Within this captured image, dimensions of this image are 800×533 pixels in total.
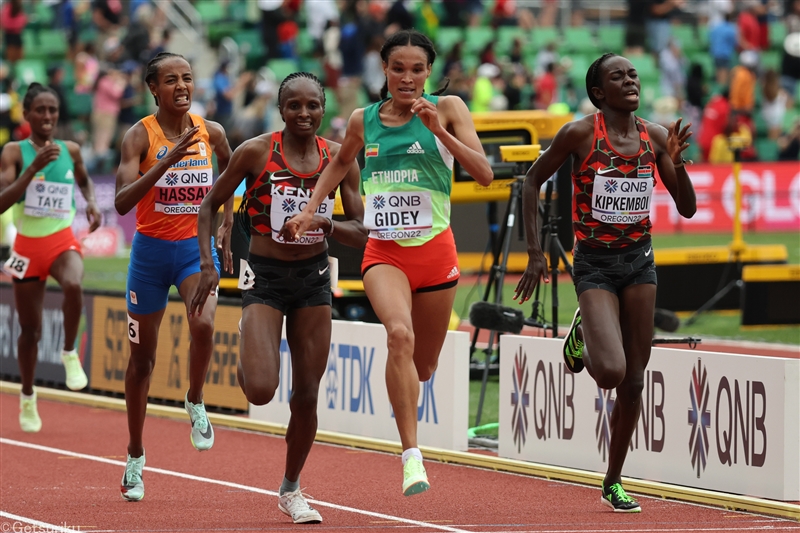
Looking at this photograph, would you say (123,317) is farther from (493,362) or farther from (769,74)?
(769,74)

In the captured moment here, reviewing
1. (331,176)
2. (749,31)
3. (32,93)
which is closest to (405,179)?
(331,176)

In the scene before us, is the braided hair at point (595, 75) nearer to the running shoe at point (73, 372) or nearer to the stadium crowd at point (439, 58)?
the running shoe at point (73, 372)

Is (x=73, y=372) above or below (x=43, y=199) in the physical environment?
below

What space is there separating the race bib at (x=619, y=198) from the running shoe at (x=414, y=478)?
1.73 meters

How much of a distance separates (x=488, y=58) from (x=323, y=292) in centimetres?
2111

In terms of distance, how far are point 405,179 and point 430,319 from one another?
805 mm

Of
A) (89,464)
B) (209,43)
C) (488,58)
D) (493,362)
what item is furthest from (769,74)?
(89,464)

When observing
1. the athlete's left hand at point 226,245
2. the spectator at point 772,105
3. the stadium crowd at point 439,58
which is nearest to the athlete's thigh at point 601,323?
the athlete's left hand at point 226,245

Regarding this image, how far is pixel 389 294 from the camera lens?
23.4 feet

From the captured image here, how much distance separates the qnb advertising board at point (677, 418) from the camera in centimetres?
766

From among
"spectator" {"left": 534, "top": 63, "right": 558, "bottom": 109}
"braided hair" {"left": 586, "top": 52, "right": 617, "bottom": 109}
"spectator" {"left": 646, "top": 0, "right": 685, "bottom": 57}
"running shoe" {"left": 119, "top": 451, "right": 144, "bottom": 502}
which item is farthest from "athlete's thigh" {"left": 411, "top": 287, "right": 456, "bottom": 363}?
"spectator" {"left": 646, "top": 0, "right": 685, "bottom": 57}

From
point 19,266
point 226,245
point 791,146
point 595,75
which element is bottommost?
point 19,266

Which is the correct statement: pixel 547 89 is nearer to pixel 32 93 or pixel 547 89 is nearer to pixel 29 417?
pixel 32 93

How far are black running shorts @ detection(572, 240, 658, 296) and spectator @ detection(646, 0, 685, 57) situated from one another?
929 inches
